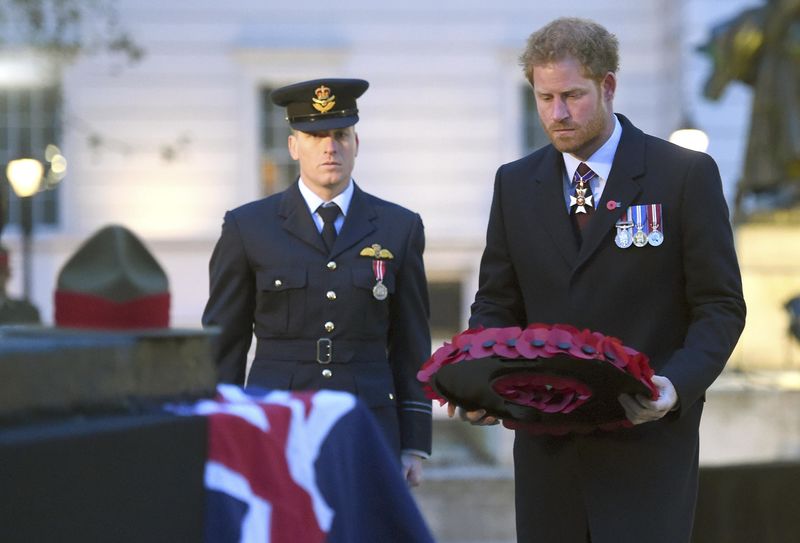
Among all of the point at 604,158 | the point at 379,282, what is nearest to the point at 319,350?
the point at 379,282

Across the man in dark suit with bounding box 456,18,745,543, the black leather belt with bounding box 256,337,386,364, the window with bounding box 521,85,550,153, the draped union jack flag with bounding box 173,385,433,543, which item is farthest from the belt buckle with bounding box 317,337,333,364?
the window with bounding box 521,85,550,153

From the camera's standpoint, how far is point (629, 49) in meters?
20.6

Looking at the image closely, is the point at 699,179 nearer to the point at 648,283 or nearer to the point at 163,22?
the point at 648,283

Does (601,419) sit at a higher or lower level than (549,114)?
lower

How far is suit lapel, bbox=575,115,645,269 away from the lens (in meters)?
3.42

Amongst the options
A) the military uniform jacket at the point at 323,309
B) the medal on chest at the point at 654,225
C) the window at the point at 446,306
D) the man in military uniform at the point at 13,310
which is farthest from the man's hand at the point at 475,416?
the window at the point at 446,306

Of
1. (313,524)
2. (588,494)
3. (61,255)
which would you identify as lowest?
(61,255)

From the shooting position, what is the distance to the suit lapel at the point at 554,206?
3471 millimetres

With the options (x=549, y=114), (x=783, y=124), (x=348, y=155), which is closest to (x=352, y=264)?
(x=348, y=155)

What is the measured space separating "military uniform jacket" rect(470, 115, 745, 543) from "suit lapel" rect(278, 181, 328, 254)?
54.2 inches

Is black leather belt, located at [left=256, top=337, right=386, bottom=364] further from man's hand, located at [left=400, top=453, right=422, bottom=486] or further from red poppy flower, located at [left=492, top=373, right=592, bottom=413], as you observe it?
red poppy flower, located at [left=492, top=373, right=592, bottom=413]

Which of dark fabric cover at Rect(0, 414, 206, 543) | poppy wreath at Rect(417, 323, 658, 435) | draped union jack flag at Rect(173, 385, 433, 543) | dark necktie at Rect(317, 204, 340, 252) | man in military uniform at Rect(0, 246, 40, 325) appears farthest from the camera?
man in military uniform at Rect(0, 246, 40, 325)

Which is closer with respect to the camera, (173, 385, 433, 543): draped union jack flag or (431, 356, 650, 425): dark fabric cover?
(173, 385, 433, 543): draped union jack flag

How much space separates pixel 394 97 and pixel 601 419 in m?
17.3
